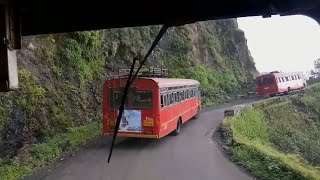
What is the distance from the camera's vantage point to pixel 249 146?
1413 cm

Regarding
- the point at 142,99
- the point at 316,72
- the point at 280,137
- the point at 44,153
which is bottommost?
the point at 280,137

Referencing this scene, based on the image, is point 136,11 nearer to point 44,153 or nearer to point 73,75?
point 44,153

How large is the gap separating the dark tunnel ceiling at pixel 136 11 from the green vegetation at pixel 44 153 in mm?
6423

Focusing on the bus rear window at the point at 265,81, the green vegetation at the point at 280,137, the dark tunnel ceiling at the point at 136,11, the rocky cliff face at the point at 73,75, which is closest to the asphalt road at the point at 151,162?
the green vegetation at the point at 280,137

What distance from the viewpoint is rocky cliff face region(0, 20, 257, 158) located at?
563 inches

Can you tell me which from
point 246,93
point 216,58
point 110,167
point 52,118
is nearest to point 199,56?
point 216,58

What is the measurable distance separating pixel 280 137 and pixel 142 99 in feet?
53.2

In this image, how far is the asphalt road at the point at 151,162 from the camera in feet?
36.4

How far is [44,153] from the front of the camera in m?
12.7

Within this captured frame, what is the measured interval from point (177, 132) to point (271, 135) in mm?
11413

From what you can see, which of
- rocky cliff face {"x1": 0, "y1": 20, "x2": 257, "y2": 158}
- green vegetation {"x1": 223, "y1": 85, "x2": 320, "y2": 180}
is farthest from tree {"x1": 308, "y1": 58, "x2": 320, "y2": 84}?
rocky cliff face {"x1": 0, "y1": 20, "x2": 257, "y2": 158}

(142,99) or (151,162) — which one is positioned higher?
(142,99)

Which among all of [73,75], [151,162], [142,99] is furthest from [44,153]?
[73,75]

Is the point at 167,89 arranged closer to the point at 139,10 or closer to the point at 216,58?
the point at 139,10
